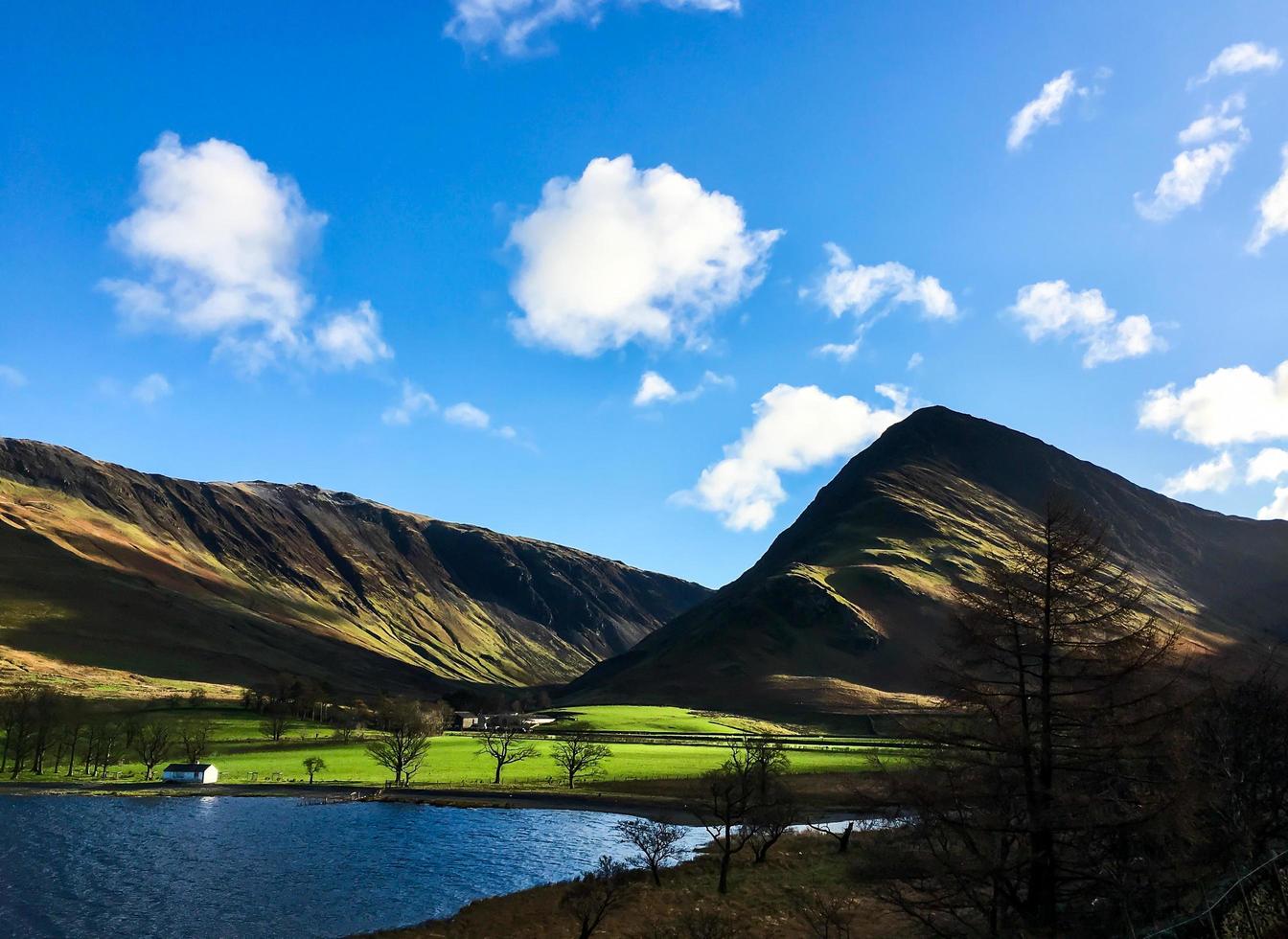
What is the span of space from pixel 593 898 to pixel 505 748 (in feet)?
215

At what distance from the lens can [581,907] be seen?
41.8m

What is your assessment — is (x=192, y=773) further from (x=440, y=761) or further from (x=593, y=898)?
(x=593, y=898)

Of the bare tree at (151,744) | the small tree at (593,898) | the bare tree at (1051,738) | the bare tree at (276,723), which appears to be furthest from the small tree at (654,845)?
the bare tree at (276,723)

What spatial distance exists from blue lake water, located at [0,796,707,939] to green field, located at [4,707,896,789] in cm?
1992

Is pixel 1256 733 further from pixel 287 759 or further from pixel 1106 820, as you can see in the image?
pixel 287 759

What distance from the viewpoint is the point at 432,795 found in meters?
91.2

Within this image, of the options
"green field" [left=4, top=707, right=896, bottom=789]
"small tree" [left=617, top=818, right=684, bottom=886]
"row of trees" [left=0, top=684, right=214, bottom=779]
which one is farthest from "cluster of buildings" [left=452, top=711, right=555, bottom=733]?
"small tree" [left=617, top=818, right=684, bottom=886]

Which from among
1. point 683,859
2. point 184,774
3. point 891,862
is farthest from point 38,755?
point 891,862

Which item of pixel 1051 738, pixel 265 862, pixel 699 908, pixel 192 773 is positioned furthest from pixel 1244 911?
pixel 192 773

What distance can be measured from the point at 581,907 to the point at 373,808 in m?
50.0

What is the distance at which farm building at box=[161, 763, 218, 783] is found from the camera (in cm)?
10062

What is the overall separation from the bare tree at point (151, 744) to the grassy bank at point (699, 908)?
295ft

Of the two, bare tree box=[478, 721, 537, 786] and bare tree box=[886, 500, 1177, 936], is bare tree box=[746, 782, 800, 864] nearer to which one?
bare tree box=[886, 500, 1177, 936]

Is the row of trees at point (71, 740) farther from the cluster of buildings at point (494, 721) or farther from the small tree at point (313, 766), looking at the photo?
the cluster of buildings at point (494, 721)
